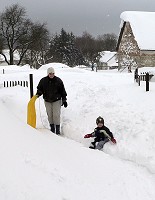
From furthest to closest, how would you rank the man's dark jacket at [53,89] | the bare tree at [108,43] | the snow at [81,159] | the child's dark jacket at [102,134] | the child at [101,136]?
the bare tree at [108,43] < the man's dark jacket at [53,89] < the child's dark jacket at [102,134] < the child at [101,136] < the snow at [81,159]

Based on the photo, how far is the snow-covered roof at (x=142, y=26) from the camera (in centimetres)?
3628

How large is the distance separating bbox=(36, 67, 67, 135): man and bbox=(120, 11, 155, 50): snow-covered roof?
2929 centimetres

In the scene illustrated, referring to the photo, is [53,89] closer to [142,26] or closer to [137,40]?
[137,40]

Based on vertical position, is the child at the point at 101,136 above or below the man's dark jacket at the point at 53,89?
below

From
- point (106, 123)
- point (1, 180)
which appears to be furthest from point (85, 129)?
point (1, 180)

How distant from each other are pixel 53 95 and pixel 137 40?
29.9 meters

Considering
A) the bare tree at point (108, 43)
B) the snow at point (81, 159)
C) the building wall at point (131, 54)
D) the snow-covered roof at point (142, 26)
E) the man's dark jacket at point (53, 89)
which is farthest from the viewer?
the bare tree at point (108, 43)

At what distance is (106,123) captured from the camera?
8305 mm

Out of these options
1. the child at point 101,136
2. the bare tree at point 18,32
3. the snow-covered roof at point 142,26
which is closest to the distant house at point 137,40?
the snow-covered roof at point 142,26

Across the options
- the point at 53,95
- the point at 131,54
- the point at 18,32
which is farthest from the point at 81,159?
the point at 18,32

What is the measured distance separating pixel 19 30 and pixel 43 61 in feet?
42.4

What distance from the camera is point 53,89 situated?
7941 mm

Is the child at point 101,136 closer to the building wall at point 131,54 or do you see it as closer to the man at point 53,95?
the man at point 53,95

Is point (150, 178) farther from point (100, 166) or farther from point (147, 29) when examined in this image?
point (147, 29)
